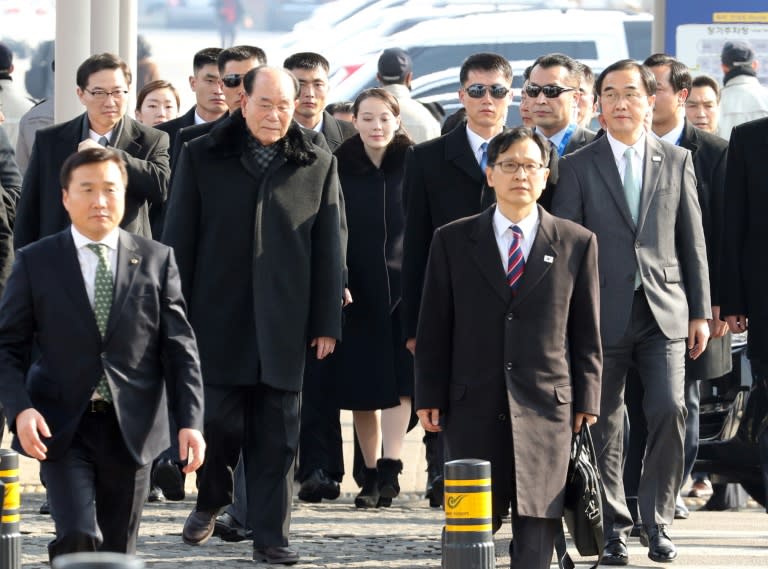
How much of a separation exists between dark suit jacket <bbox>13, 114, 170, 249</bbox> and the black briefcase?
9.30 feet

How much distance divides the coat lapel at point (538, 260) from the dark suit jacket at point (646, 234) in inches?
42.5

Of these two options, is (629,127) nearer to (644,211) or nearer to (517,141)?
(644,211)

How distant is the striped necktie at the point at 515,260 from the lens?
25.2 ft

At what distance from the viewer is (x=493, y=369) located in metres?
7.65

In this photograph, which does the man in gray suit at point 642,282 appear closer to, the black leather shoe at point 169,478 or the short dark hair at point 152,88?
the black leather shoe at point 169,478

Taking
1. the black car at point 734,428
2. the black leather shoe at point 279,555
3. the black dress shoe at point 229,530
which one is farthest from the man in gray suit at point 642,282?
the black car at point 734,428

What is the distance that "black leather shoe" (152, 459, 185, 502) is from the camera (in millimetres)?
10219

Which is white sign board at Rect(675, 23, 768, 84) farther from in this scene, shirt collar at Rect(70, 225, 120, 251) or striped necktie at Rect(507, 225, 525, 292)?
shirt collar at Rect(70, 225, 120, 251)

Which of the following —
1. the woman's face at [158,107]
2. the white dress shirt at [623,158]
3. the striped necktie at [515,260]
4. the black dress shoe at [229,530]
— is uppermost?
the woman's face at [158,107]

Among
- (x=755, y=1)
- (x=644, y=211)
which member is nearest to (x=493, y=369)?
(x=644, y=211)

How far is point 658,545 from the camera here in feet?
28.6

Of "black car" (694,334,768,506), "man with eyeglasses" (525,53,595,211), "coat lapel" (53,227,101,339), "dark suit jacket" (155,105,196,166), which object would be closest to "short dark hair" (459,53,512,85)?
"man with eyeglasses" (525,53,595,211)

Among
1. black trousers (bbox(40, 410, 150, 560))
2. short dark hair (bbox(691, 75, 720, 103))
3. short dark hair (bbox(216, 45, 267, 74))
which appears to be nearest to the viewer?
black trousers (bbox(40, 410, 150, 560))

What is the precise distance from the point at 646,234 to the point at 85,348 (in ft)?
9.73
